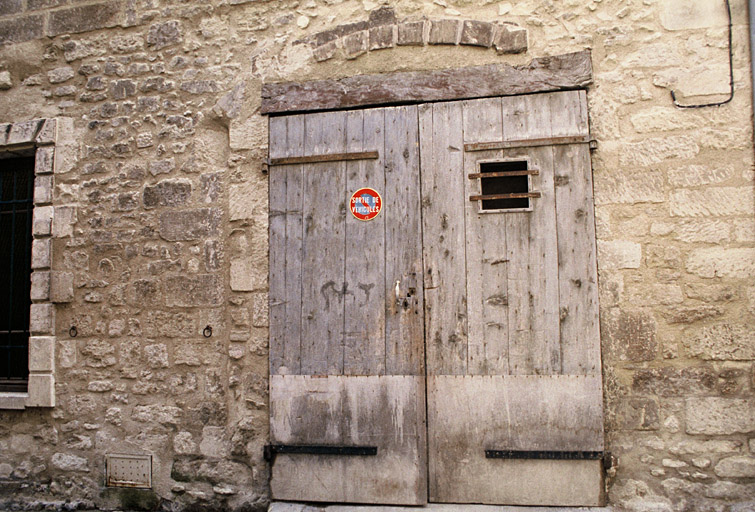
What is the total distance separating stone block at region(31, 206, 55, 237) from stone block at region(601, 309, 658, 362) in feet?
11.7

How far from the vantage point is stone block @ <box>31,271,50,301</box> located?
3641 mm

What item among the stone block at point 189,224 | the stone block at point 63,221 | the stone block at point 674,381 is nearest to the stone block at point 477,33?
the stone block at point 189,224

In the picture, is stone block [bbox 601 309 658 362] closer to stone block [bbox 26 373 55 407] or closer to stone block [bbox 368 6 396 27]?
stone block [bbox 368 6 396 27]

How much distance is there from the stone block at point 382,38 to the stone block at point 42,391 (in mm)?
2971

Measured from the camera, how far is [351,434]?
3.18m

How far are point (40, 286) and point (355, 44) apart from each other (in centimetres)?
260

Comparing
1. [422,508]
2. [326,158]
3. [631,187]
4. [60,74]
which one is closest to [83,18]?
[60,74]

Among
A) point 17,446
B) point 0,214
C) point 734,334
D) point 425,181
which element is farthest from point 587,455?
point 0,214

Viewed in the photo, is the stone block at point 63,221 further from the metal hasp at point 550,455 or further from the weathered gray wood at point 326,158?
the metal hasp at point 550,455

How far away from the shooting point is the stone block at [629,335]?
9.63 ft

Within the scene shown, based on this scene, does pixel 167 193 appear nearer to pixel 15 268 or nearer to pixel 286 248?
pixel 286 248

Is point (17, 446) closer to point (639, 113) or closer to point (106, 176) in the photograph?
point (106, 176)

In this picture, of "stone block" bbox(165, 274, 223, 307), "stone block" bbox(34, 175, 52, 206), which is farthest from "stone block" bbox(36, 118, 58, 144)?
"stone block" bbox(165, 274, 223, 307)

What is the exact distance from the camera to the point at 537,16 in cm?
320
